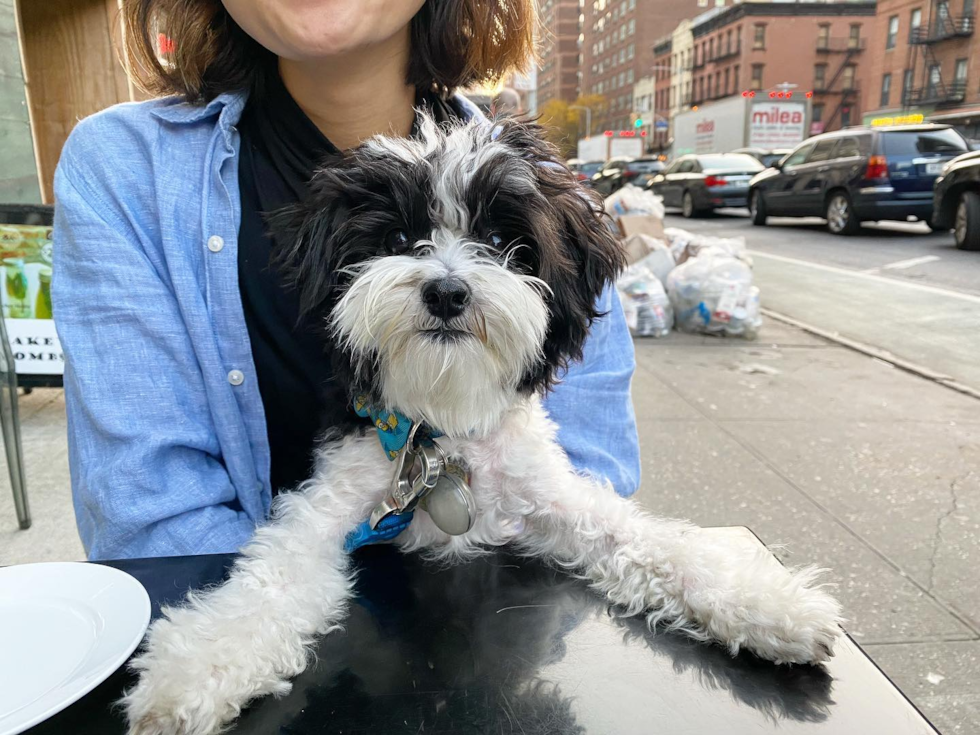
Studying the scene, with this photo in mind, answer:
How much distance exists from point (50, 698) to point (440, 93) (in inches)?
76.6

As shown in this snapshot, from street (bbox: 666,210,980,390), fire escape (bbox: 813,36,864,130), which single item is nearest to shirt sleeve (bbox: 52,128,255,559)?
street (bbox: 666,210,980,390)

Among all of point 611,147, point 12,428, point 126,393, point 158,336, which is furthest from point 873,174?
point 611,147

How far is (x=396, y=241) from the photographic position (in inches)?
69.2

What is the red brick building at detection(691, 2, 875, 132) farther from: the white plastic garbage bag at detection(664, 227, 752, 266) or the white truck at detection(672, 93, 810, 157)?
the white plastic garbage bag at detection(664, 227, 752, 266)

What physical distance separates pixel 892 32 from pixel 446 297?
58.3 metres

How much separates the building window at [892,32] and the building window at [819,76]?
54.9 ft

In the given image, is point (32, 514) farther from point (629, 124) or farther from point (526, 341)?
point (629, 124)

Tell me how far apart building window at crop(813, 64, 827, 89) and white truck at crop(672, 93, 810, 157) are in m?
29.2

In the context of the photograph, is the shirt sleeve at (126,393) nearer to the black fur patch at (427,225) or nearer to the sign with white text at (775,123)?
the black fur patch at (427,225)

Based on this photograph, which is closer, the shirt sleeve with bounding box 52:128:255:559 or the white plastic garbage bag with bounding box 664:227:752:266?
the shirt sleeve with bounding box 52:128:255:559

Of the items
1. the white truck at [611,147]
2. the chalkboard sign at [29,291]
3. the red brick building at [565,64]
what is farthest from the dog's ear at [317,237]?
the red brick building at [565,64]

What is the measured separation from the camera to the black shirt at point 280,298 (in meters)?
2.05

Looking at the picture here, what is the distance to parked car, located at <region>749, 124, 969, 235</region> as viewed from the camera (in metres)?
15.0

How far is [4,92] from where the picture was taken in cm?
504
